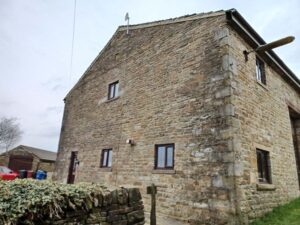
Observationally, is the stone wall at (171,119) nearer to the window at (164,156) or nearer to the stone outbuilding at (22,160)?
the window at (164,156)

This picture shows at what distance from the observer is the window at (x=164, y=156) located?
755 centimetres

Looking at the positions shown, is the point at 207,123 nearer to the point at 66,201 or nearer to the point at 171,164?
the point at 171,164

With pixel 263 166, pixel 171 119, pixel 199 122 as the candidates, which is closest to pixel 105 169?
pixel 171 119

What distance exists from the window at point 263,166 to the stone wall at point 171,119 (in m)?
2.05

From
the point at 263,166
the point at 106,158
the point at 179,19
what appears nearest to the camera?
the point at 263,166

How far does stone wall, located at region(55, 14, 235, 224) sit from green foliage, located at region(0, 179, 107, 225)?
11.5 feet

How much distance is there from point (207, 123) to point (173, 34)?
4.16 meters

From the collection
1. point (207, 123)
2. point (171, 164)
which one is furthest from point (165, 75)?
point (171, 164)

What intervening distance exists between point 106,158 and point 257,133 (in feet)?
21.4

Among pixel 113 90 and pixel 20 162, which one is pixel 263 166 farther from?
pixel 20 162

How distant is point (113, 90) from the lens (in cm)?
1159

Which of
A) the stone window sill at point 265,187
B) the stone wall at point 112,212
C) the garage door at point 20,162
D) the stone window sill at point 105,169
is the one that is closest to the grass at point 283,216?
the stone window sill at point 265,187

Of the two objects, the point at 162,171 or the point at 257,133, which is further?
the point at 162,171

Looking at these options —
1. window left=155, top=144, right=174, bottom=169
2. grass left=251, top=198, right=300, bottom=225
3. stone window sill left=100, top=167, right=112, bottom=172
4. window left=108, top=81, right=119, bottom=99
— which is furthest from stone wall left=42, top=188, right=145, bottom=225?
window left=108, top=81, right=119, bottom=99
